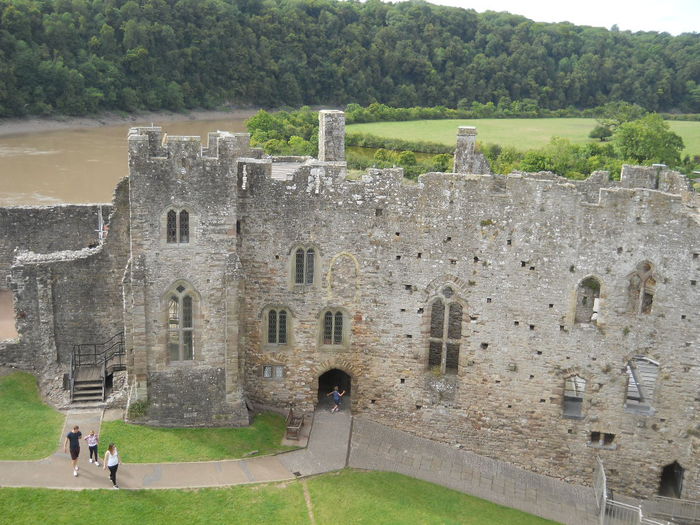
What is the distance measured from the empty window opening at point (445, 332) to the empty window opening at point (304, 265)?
3.69m

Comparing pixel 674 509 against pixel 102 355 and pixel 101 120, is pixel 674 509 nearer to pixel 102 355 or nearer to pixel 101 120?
pixel 102 355

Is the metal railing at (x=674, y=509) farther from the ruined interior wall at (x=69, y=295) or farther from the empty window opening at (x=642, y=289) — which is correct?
the ruined interior wall at (x=69, y=295)

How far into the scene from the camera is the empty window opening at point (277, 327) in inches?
926

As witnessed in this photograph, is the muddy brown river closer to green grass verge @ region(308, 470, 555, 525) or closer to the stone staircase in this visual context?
the stone staircase

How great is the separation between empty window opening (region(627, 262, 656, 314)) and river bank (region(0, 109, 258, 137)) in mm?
65412

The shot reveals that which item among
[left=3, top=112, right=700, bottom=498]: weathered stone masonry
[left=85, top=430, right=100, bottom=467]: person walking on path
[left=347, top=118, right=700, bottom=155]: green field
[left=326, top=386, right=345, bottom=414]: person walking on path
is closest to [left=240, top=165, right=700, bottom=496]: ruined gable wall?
[left=3, top=112, right=700, bottom=498]: weathered stone masonry

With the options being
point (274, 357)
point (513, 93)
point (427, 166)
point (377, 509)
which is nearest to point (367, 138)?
point (427, 166)

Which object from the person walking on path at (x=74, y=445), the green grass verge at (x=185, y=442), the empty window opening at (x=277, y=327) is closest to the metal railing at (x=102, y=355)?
the green grass verge at (x=185, y=442)

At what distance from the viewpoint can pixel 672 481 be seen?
23.9 meters

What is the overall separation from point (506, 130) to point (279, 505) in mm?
58124

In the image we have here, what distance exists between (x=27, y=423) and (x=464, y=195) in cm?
1347

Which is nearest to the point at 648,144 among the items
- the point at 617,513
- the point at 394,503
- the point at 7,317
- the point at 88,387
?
the point at 617,513

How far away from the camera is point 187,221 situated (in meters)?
21.4

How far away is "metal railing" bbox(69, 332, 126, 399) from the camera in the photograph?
24.3 meters
